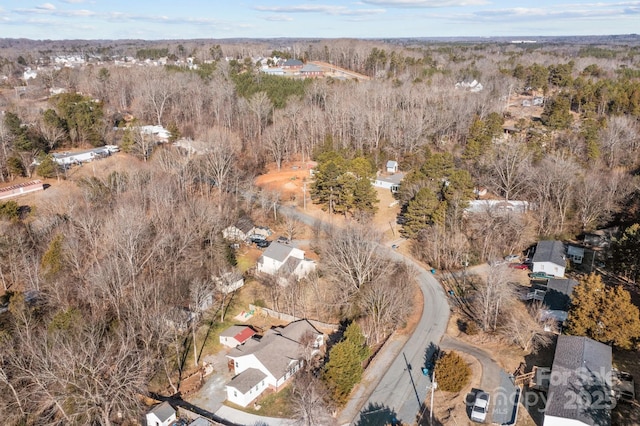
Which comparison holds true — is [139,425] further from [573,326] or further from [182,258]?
[573,326]

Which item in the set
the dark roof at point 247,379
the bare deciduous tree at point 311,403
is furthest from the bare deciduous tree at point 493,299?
the dark roof at point 247,379

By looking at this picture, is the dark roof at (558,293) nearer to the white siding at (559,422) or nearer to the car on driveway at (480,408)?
the white siding at (559,422)

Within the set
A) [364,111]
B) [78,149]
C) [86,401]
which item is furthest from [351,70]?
[86,401]

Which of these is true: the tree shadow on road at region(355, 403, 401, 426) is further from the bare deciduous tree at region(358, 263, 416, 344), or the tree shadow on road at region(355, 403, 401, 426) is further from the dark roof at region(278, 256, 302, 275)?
the dark roof at region(278, 256, 302, 275)

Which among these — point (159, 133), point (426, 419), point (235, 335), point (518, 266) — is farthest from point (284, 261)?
point (159, 133)

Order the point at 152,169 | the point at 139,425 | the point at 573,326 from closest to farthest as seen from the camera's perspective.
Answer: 1. the point at 139,425
2. the point at 573,326
3. the point at 152,169

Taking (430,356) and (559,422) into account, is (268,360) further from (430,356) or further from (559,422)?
(559,422)

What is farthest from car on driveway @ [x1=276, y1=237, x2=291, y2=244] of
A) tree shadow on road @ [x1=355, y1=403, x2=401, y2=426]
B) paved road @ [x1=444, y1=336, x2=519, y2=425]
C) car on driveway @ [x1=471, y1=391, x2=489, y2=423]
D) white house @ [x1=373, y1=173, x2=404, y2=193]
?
car on driveway @ [x1=471, y1=391, x2=489, y2=423]
